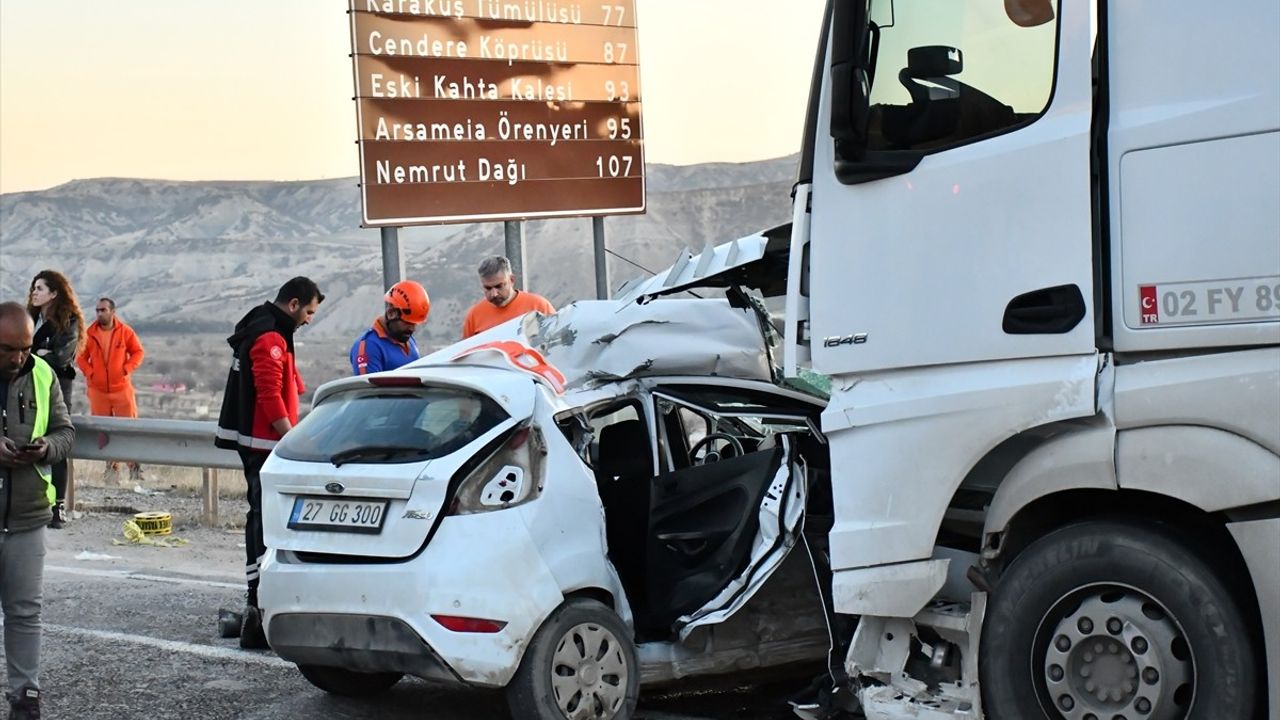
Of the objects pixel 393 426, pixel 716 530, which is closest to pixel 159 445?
pixel 393 426

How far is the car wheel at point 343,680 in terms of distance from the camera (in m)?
6.65

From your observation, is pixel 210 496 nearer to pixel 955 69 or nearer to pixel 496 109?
pixel 496 109

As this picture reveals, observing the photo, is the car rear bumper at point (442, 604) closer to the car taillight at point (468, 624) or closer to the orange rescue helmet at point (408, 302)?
the car taillight at point (468, 624)

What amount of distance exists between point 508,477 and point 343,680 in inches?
56.1

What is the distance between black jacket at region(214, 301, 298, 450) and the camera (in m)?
8.35

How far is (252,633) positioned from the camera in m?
7.81

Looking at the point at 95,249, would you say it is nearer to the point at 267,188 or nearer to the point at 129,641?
the point at 267,188

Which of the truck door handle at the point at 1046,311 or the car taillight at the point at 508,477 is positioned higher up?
the truck door handle at the point at 1046,311

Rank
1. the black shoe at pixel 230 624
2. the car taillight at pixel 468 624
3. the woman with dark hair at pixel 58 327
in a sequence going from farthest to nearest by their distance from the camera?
the woman with dark hair at pixel 58 327, the black shoe at pixel 230 624, the car taillight at pixel 468 624

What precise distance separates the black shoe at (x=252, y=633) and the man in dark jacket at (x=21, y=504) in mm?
1454

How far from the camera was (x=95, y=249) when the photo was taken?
86.0 m

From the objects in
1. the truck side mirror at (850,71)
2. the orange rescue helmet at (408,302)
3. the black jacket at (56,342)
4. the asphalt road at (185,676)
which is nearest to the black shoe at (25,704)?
the asphalt road at (185,676)

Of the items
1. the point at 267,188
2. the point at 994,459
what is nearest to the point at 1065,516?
the point at 994,459

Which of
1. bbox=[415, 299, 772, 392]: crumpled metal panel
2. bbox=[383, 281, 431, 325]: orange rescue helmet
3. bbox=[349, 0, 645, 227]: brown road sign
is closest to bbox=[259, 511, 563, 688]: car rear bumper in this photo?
bbox=[415, 299, 772, 392]: crumpled metal panel
